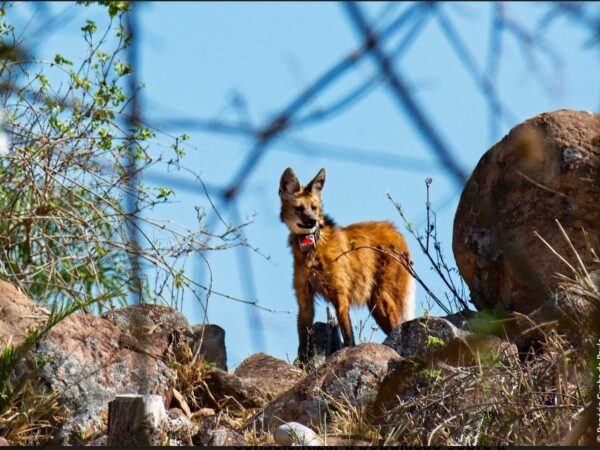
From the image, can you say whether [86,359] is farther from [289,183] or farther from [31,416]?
[289,183]

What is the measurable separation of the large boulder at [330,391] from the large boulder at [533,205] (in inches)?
52.8

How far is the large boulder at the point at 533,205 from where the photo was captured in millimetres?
6871

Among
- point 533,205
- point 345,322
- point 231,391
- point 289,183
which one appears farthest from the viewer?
point 289,183

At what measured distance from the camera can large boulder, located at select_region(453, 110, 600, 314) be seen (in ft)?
22.5

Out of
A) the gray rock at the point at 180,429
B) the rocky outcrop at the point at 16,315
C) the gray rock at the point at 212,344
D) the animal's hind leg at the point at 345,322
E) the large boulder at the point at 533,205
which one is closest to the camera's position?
the gray rock at the point at 180,429

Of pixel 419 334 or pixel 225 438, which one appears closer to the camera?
pixel 225 438

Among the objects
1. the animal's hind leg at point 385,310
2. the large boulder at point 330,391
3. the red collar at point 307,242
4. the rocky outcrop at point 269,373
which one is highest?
the red collar at point 307,242

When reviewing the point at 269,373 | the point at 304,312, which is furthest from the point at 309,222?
the point at 269,373

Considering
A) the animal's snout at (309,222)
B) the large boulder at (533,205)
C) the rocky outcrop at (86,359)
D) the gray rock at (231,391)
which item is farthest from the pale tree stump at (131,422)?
the animal's snout at (309,222)

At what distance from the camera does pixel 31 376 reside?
232 inches

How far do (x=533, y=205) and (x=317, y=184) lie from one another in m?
3.62

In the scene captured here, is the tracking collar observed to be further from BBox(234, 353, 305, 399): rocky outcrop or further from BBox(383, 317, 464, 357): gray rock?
BBox(383, 317, 464, 357): gray rock

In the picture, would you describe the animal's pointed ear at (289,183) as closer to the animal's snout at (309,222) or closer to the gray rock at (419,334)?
the animal's snout at (309,222)

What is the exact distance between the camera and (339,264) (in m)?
9.90
